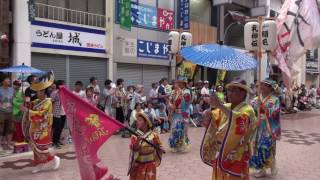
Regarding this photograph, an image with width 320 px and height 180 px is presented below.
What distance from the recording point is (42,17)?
12.7 meters

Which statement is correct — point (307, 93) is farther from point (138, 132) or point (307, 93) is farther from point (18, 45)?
point (138, 132)

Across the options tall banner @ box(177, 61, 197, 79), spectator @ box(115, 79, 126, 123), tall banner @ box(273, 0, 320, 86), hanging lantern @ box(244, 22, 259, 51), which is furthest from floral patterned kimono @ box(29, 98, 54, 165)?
tall banner @ box(177, 61, 197, 79)

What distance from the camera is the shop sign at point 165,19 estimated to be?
1719 cm

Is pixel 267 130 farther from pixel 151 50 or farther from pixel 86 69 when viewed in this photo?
pixel 151 50

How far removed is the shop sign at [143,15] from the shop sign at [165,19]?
311 mm

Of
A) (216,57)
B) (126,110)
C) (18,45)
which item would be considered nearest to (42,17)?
(18,45)

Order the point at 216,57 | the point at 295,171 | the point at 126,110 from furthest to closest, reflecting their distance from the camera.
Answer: the point at 126,110, the point at 295,171, the point at 216,57

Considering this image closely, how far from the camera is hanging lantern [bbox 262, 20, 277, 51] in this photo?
8852mm

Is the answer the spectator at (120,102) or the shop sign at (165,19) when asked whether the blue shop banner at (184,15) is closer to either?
the shop sign at (165,19)

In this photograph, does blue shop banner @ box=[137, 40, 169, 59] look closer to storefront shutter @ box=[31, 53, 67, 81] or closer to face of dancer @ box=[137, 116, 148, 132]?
storefront shutter @ box=[31, 53, 67, 81]

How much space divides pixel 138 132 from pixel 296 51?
5.74 meters

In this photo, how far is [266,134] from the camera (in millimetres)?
7207

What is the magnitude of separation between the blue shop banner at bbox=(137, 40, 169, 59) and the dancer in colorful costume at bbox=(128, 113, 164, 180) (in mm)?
11484

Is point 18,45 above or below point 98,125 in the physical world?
above
